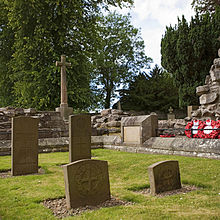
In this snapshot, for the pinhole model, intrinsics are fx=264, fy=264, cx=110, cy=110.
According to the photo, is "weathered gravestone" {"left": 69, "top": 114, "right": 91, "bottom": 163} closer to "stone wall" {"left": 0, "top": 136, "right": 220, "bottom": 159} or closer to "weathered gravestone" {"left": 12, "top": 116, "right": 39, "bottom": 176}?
"weathered gravestone" {"left": 12, "top": 116, "right": 39, "bottom": 176}

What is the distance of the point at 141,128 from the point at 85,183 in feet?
18.0

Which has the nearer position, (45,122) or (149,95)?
(45,122)

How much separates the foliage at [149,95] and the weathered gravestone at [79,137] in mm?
27390

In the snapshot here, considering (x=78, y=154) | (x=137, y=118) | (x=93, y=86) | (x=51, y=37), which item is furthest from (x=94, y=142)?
(x=93, y=86)

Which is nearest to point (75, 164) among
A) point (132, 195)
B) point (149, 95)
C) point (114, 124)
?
point (132, 195)

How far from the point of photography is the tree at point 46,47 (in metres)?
20.6

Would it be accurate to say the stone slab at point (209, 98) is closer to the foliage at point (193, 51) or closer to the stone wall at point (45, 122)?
the stone wall at point (45, 122)

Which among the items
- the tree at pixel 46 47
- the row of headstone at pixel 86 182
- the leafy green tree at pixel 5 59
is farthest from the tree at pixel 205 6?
the row of headstone at pixel 86 182

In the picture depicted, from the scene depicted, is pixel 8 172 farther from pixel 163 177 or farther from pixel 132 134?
pixel 132 134

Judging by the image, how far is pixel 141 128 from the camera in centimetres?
932

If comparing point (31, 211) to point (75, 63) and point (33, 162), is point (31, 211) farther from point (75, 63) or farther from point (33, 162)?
point (75, 63)

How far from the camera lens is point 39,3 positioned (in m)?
20.9

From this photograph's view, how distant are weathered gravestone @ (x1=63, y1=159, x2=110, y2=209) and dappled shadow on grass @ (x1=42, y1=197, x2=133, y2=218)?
2.8 inches

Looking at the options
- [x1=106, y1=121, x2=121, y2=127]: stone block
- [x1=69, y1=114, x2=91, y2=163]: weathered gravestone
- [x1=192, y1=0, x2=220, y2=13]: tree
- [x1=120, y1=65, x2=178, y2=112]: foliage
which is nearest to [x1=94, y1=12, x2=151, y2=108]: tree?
[x1=120, y1=65, x2=178, y2=112]: foliage
